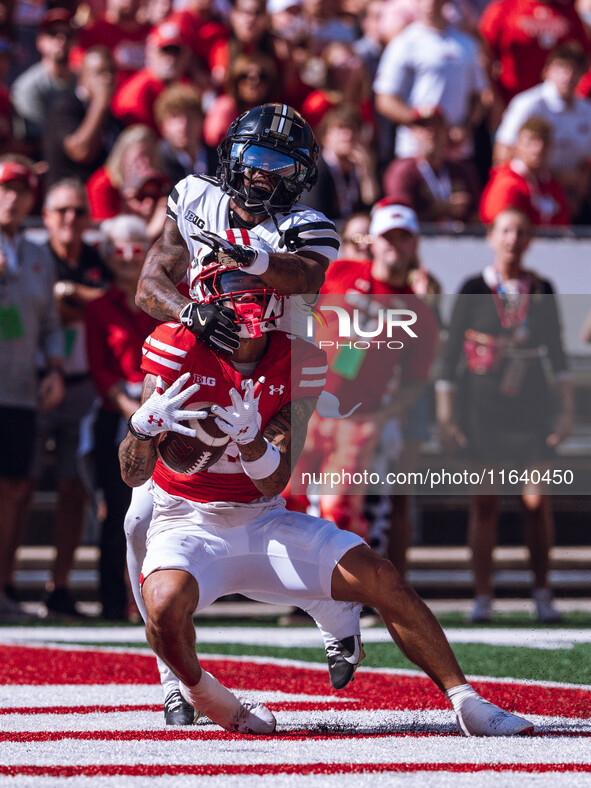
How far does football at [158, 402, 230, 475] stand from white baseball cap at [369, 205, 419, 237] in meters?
3.29

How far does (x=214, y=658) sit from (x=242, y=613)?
1934mm

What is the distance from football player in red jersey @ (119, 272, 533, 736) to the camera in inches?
145

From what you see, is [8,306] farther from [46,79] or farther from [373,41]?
[373,41]

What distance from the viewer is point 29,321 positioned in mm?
7352

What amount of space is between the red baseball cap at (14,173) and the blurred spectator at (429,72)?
2.79m

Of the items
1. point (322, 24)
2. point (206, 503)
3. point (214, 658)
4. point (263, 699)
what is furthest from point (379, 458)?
point (322, 24)

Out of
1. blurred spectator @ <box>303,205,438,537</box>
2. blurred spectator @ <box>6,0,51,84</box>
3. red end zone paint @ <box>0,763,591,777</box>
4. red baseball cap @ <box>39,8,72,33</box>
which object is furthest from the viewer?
blurred spectator @ <box>6,0,51,84</box>

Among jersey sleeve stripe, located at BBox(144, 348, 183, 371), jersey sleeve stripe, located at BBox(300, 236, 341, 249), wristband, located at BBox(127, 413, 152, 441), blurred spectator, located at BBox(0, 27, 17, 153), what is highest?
blurred spectator, located at BBox(0, 27, 17, 153)

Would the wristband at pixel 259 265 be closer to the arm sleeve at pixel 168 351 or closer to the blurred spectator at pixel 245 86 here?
the arm sleeve at pixel 168 351

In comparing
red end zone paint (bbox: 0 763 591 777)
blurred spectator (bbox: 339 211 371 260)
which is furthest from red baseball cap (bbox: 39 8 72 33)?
red end zone paint (bbox: 0 763 591 777)

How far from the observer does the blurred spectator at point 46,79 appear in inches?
345

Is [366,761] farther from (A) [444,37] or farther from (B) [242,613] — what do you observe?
(A) [444,37]

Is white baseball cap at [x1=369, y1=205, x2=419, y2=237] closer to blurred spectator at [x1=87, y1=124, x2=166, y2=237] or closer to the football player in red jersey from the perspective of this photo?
blurred spectator at [x1=87, y1=124, x2=166, y2=237]

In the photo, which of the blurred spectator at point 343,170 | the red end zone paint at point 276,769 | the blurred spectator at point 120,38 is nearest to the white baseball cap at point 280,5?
the blurred spectator at point 120,38
